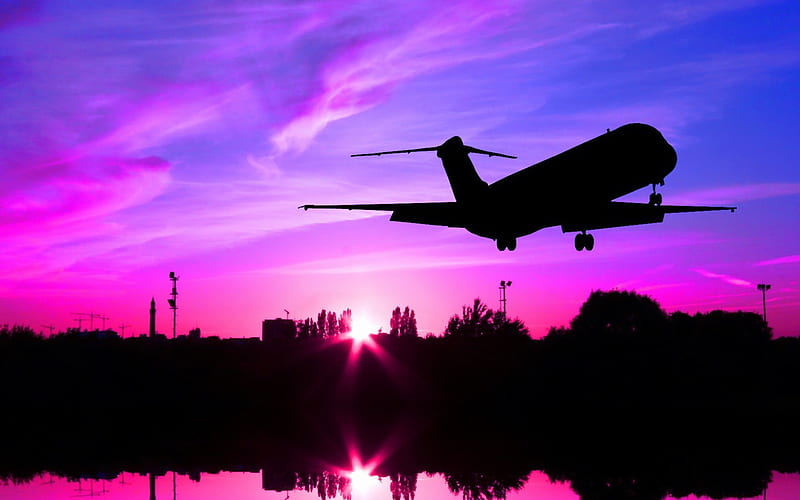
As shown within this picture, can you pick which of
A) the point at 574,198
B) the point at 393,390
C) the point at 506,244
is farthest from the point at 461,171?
the point at 393,390

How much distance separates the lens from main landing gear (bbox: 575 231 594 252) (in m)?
52.1

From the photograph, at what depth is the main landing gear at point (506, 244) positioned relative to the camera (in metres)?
56.8

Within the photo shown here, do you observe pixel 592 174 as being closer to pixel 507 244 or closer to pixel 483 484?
pixel 507 244

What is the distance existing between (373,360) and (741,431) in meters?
52.9

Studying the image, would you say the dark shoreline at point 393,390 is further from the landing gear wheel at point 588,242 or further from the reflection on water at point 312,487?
the landing gear wheel at point 588,242

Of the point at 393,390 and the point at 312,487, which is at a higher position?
the point at 393,390

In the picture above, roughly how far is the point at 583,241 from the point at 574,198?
382 centimetres


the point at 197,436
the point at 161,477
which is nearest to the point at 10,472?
the point at 161,477

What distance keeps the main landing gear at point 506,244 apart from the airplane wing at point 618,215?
16.6 feet

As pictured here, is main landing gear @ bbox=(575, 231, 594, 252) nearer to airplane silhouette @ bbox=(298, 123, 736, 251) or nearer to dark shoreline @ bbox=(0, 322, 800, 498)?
airplane silhouette @ bbox=(298, 123, 736, 251)

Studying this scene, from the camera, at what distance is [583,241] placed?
52.2 metres

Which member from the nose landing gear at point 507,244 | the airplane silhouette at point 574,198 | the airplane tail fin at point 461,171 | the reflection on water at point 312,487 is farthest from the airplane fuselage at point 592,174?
the reflection on water at point 312,487

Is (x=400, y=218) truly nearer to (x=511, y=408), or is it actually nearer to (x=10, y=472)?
(x=10, y=472)

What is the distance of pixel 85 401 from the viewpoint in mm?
129375
